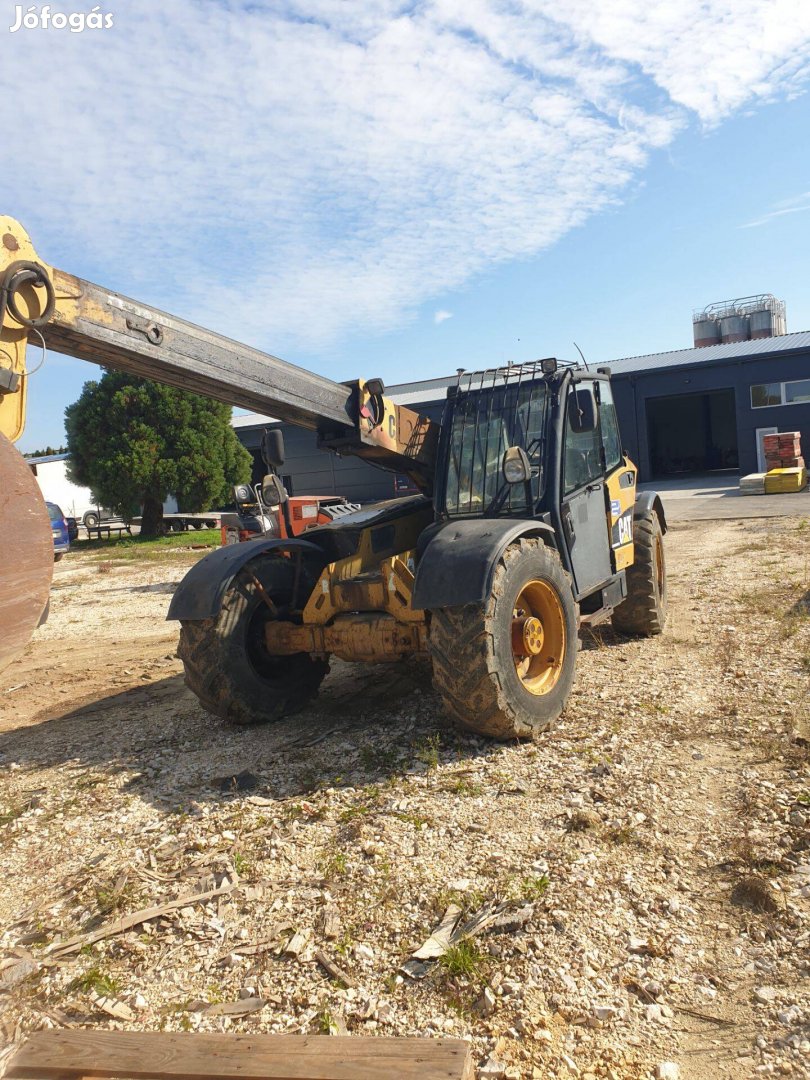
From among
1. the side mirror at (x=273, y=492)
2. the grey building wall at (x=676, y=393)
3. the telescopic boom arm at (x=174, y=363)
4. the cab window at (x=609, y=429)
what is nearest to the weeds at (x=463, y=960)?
the telescopic boom arm at (x=174, y=363)

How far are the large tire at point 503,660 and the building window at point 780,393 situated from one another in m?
27.6

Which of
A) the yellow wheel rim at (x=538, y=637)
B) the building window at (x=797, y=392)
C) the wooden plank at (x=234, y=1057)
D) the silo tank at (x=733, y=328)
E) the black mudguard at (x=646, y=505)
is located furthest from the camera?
the silo tank at (x=733, y=328)

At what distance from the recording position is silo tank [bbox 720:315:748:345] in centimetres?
4209

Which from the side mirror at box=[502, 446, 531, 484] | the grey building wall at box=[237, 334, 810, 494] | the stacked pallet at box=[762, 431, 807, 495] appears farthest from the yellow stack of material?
the side mirror at box=[502, 446, 531, 484]

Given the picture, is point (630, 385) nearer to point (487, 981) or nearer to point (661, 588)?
point (661, 588)

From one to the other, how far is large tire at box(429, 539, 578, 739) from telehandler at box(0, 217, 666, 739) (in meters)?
0.01

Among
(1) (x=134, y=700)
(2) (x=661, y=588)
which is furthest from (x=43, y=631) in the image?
(2) (x=661, y=588)

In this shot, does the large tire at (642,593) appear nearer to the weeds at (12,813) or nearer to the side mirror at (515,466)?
the side mirror at (515,466)

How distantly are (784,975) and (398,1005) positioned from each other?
51.7 inches

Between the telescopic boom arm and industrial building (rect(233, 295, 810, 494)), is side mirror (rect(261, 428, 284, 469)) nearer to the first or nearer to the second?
the telescopic boom arm

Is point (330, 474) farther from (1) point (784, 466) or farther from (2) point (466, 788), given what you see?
(2) point (466, 788)

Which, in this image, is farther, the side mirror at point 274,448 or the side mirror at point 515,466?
the side mirror at point 274,448

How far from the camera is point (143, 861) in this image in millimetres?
4160

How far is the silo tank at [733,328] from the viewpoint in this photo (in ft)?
138
